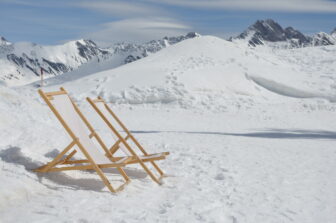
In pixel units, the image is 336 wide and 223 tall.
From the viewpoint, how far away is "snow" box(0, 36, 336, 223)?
466 cm

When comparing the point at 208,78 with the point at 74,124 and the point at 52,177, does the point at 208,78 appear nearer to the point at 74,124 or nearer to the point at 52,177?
the point at 74,124

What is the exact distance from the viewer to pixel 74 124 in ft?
18.6

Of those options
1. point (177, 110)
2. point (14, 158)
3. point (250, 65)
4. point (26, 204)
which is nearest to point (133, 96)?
point (177, 110)

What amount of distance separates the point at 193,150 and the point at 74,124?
348 cm

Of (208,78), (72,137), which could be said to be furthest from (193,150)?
(208,78)

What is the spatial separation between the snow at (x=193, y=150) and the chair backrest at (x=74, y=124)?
15.7 inches

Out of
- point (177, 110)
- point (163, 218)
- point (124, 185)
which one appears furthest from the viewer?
point (177, 110)

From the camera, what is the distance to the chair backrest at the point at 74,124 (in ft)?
18.1

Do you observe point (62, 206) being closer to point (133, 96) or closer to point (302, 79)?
point (133, 96)

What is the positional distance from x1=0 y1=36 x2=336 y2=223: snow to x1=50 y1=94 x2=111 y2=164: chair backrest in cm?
40

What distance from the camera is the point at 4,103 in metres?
8.52

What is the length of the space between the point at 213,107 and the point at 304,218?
12823 millimetres

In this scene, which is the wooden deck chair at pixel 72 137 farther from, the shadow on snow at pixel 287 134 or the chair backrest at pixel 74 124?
the shadow on snow at pixel 287 134

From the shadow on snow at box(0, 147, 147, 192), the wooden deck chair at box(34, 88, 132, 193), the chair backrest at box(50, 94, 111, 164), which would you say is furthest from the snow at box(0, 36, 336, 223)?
the chair backrest at box(50, 94, 111, 164)
